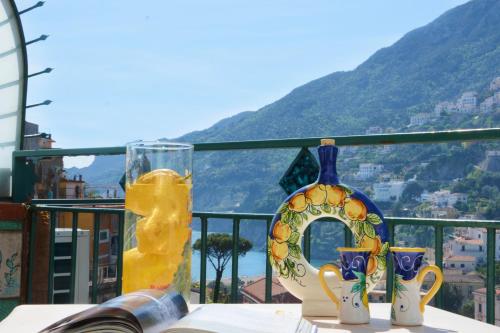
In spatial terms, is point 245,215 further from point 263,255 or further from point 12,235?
point 12,235

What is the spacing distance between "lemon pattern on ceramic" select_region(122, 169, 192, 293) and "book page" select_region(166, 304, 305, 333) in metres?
0.13

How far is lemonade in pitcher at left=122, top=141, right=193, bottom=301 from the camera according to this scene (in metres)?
1.06

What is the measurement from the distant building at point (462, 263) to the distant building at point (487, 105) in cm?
2259

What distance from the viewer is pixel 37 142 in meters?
3.15

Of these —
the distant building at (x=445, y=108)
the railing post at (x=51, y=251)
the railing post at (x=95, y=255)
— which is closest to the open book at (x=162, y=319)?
the railing post at (x=95, y=255)

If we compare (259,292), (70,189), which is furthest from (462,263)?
(70,189)

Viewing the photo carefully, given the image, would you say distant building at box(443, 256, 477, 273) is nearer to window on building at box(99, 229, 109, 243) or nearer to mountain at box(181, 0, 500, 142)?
window on building at box(99, 229, 109, 243)

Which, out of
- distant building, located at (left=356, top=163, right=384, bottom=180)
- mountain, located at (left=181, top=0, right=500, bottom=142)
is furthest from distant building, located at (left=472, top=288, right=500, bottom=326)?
mountain, located at (left=181, top=0, right=500, bottom=142)

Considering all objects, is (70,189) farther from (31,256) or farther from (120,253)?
(120,253)

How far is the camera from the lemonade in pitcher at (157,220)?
1062mm

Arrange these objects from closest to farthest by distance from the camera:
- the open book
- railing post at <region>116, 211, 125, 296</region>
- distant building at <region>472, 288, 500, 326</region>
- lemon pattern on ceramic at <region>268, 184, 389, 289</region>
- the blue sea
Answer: the open book, lemon pattern on ceramic at <region>268, 184, 389, 289</region>, distant building at <region>472, 288, 500, 326</region>, the blue sea, railing post at <region>116, 211, 125, 296</region>

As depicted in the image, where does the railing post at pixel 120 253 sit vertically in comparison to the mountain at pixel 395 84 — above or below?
below

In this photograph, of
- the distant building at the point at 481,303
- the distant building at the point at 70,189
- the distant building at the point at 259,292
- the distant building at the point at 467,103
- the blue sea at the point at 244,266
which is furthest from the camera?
the distant building at the point at 467,103

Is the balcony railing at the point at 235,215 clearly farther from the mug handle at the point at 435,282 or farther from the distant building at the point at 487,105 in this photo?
the distant building at the point at 487,105
